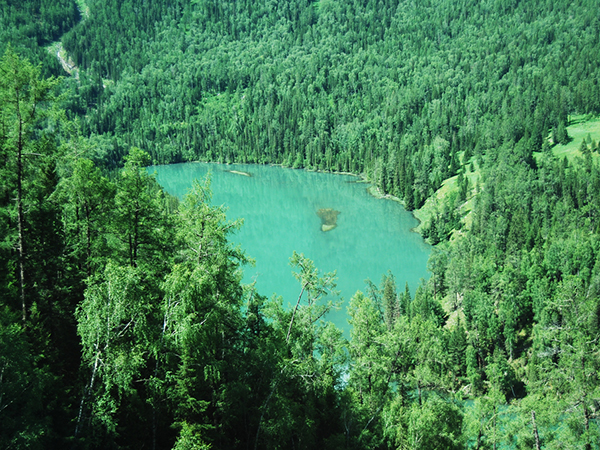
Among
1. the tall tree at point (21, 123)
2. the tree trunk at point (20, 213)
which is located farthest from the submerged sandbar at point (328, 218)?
the tree trunk at point (20, 213)

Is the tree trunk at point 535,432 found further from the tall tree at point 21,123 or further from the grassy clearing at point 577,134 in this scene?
the grassy clearing at point 577,134

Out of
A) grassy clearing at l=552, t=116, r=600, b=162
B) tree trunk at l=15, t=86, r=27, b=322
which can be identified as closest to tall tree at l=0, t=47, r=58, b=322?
tree trunk at l=15, t=86, r=27, b=322

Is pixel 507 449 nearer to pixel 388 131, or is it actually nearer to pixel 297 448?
pixel 297 448

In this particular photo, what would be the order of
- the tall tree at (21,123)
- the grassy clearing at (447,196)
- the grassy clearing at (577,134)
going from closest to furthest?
the tall tree at (21,123) < the grassy clearing at (447,196) < the grassy clearing at (577,134)

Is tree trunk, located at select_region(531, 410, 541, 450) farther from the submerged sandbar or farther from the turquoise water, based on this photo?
the submerged sandbar

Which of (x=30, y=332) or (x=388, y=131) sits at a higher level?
(x=388, y=131)

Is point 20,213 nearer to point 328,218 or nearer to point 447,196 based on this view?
point 328,218

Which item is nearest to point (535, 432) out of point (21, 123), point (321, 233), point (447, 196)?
point (21, 123)

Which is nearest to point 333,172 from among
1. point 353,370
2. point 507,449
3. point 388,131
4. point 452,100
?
point 388,131
